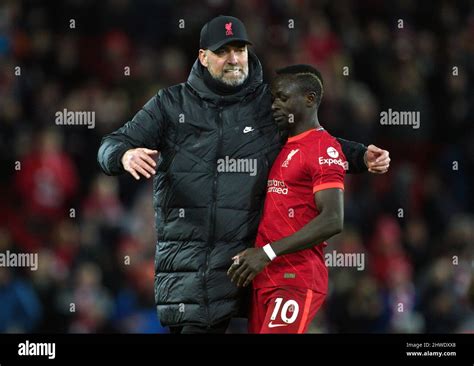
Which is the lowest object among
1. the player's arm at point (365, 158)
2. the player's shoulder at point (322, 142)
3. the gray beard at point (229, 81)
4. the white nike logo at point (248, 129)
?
the player's arm at point (365, 158)

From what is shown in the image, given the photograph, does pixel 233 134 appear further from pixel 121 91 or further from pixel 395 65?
pixel 395 65

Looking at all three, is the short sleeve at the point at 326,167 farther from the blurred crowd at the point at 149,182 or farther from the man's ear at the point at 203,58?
the blurred crowd at the point at 149,182

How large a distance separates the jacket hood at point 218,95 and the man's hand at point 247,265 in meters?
0.72

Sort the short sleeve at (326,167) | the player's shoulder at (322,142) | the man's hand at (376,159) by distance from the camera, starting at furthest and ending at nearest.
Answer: the man's hand at (376,159) < the player's shoulder at (322,142) < the short sleeve at (326,167)

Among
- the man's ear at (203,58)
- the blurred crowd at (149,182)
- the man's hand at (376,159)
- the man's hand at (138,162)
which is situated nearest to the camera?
the man's hand at (138,162)

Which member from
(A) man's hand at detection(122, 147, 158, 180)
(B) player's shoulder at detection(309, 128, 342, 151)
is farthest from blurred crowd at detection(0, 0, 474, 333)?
(A) man's hand at detection(122, 147, 158, 180)

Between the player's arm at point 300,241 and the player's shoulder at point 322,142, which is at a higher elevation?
the player's shoulder at point 322,142

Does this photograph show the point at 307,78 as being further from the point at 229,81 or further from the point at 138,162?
the point at 138,162

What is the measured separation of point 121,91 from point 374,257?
2.42 meters

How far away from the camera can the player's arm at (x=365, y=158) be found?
504 centimetres

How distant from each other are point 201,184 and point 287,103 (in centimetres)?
51

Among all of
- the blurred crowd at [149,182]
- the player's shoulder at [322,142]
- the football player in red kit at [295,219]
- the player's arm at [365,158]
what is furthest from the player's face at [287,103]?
the blurred crowd at [149,182]

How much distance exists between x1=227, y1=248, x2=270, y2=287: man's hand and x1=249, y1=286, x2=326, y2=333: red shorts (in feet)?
0.52

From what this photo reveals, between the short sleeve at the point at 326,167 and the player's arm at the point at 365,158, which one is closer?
the short sleeve at the point at 326,167
